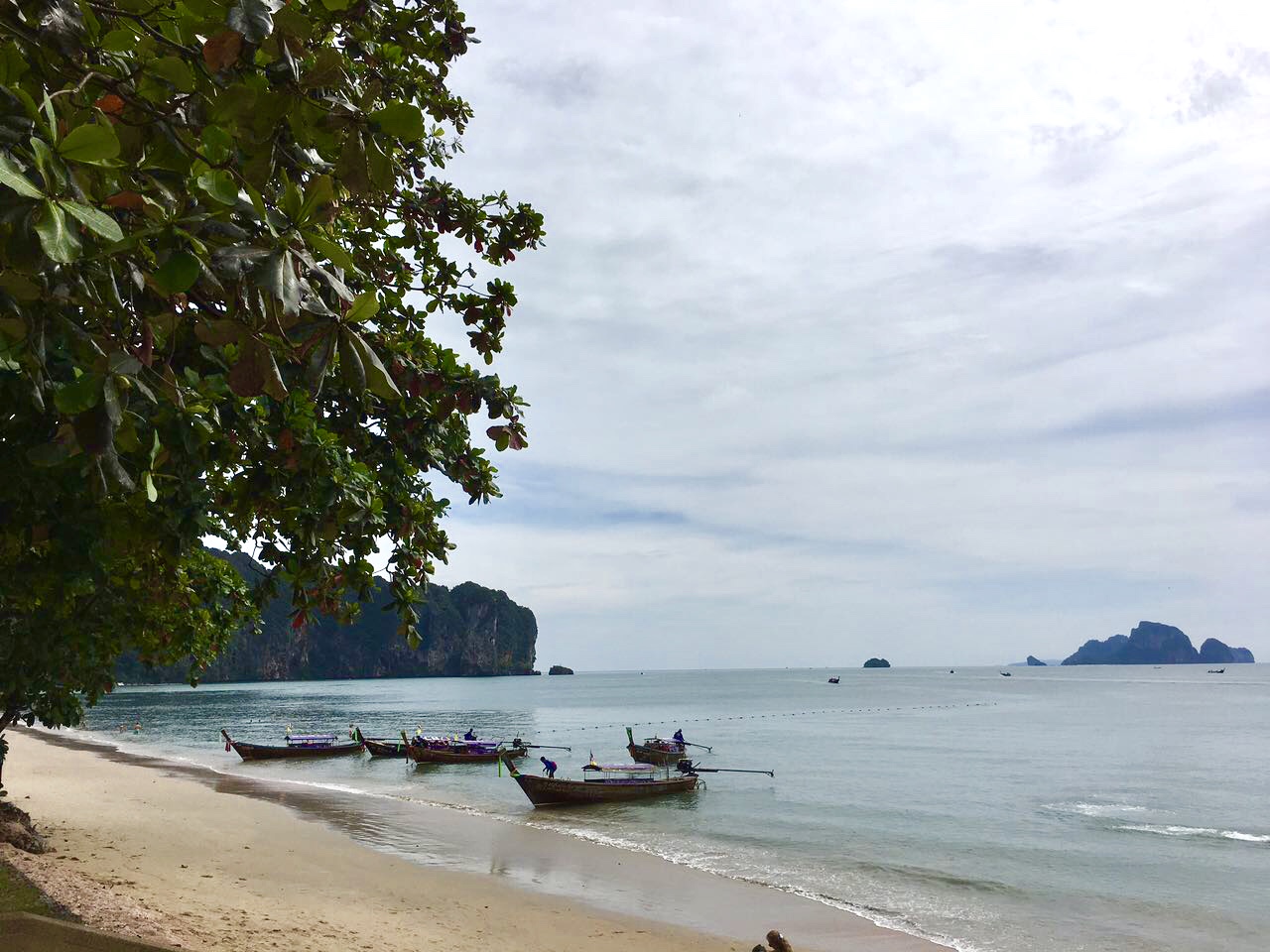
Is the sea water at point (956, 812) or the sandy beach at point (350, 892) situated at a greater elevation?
the sandy beach at point (350, 892)

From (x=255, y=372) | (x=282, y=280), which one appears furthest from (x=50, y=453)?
(x=282, y=280)

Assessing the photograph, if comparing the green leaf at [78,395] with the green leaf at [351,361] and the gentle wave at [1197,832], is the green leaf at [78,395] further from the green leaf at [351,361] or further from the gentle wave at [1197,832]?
the gentle wave at [1197,832]

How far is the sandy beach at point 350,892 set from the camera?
11914 millimetres

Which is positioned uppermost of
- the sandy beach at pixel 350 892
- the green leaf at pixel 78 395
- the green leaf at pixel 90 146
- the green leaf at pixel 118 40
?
the green leaf at pixel 118 40

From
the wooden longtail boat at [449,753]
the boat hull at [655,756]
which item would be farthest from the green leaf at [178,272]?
the boat hull at [655,756]

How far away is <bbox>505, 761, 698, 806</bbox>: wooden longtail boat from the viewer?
93.5 ft

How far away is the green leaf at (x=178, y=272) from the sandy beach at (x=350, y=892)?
982 centimetres

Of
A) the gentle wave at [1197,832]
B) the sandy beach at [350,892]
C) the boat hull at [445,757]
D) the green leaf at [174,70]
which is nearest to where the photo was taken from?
the green leaf at [174,70]

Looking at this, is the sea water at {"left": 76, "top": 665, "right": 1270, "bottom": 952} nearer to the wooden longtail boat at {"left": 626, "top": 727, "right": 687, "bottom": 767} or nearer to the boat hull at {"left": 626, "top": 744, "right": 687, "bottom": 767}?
the wooden longtail boat at {"left": 626, "top": 727, "right": 687, "bottom": 767}

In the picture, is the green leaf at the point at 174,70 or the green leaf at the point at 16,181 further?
the green leaf at the point at 174,70

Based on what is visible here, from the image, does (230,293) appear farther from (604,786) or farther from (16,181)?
(604,786)

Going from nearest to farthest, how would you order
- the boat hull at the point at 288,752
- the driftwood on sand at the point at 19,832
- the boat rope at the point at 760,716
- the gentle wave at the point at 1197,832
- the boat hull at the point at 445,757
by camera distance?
1. the driftwood on sand at the point at 19,832
2. the gentle wave at the point at 1197,832
3. the boat hull at the point at 445,757
4. the boat hull at the point at 288,752
5. the boat rope at the point at 760,716

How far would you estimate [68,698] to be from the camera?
14008 millimetres

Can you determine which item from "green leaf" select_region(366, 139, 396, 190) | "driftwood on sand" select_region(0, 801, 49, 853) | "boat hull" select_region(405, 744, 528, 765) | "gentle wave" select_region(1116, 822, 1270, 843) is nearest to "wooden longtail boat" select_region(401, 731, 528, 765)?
"boat hull" select_region(405, 744, 528, 765)
